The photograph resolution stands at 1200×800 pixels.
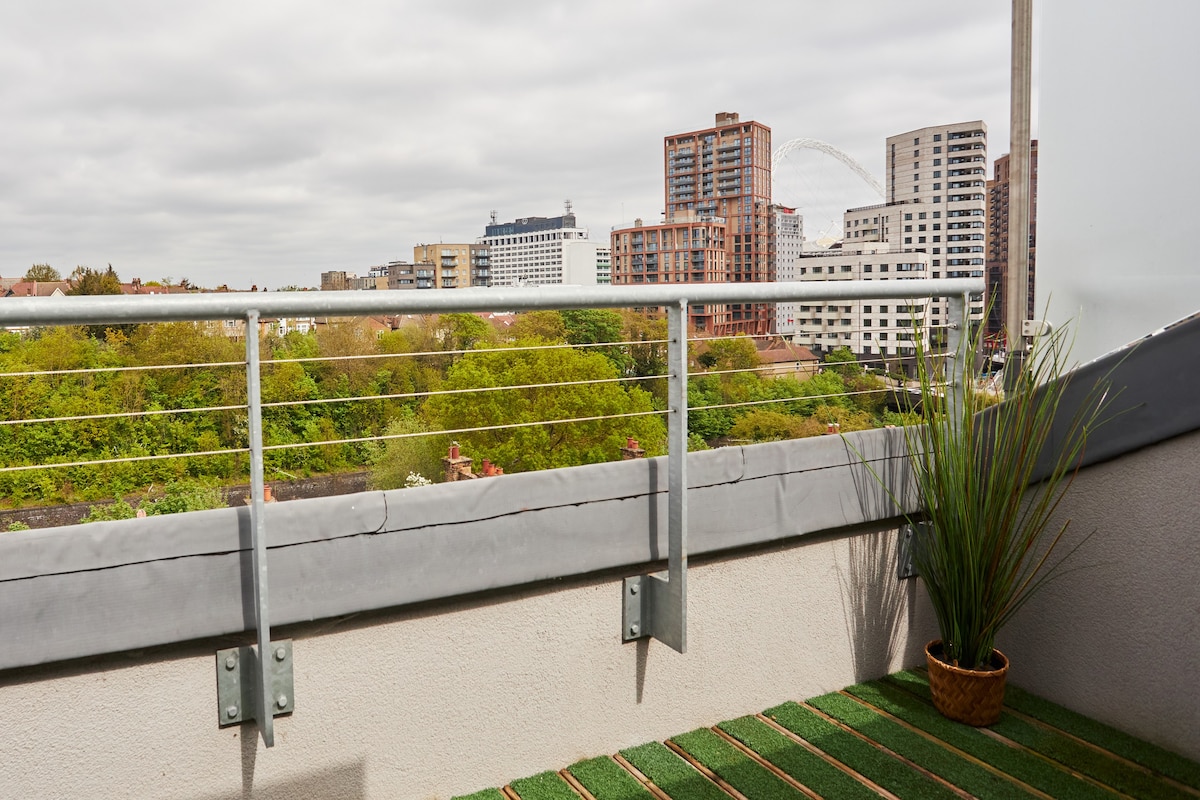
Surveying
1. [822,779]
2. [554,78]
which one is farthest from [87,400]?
[554,78]

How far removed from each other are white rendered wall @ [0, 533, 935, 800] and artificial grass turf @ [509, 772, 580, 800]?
0.07 ft

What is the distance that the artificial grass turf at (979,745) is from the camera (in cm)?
159

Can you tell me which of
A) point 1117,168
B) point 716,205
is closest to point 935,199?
point 1117,168

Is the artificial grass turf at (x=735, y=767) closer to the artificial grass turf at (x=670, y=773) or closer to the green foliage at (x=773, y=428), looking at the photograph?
the artificial grass turf at (x=670, y=773)

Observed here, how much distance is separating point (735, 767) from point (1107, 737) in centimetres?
80

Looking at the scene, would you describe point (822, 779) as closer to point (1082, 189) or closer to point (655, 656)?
point (655, 656)

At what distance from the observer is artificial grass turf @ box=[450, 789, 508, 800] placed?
1.56m

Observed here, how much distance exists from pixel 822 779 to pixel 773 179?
166 feet

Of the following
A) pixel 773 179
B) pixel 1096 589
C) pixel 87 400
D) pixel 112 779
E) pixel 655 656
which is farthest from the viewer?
pixel 773 179

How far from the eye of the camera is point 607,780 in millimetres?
1614

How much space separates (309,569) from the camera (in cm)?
135

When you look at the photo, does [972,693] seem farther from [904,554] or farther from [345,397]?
[345,397]

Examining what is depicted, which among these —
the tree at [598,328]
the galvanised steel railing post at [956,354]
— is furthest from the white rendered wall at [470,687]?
the tree at [598,328]

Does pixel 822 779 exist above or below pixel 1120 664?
below
